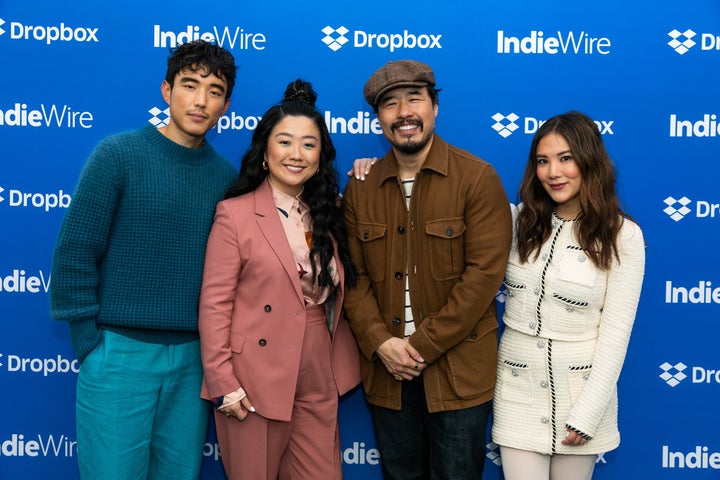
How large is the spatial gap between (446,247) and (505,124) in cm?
97

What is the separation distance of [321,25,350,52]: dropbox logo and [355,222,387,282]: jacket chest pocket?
1.02 m

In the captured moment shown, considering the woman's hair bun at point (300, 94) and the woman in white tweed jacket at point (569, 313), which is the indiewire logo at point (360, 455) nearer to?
the woman in white tweed jacket at point (569, 313)

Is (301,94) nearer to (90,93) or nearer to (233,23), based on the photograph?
(233,23)

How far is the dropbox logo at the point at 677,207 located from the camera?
9.61ft

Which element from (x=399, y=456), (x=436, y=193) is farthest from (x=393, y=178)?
(x=399, y=456)

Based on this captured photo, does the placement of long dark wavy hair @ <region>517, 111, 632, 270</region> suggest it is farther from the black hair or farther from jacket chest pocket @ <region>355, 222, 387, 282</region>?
the black hair

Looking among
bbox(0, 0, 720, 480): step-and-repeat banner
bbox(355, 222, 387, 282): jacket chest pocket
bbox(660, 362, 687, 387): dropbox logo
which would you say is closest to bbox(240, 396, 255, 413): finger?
bbox(355, 222, 387, 282): jacket chest pocket

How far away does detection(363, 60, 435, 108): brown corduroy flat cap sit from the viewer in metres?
2.30

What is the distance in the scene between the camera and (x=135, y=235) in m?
2.17

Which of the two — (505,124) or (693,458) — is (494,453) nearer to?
(693,458)

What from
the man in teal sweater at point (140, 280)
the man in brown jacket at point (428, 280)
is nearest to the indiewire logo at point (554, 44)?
the man in brown jacket at point (428, 280)

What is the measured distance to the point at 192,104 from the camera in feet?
7.40

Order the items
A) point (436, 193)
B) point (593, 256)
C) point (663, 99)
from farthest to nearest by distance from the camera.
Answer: point (663, 99), point (436, 193), point (593, 256)

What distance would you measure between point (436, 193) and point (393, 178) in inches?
7.8
